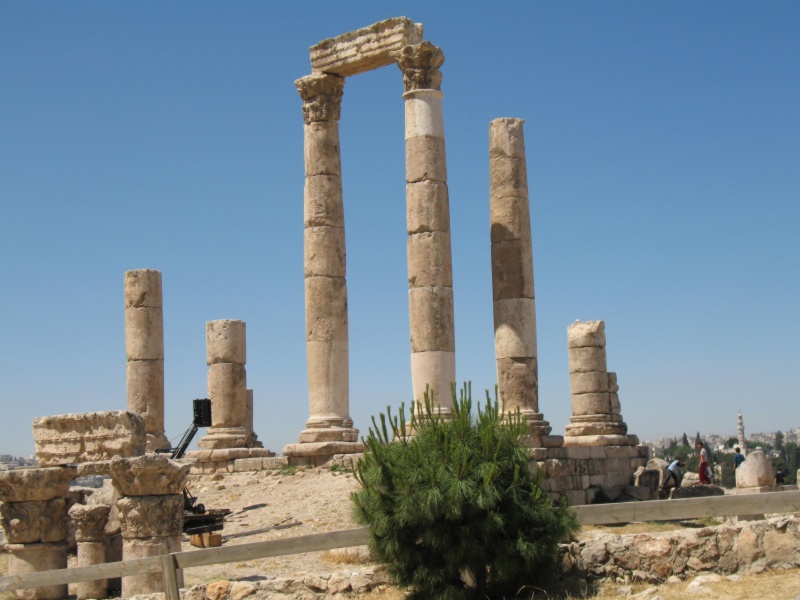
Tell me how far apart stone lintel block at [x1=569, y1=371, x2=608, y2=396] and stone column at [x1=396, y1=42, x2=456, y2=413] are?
6.01 m

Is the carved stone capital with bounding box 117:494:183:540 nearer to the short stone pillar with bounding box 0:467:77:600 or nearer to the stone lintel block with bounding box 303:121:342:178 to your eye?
the short stone pillar with bounding box 0:467:77:600

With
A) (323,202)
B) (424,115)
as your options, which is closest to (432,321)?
(323,202)

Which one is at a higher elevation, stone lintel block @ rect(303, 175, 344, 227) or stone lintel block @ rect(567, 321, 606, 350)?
stone lintel block @ rect(303, 175, 344, 227)

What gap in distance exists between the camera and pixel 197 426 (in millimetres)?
23719

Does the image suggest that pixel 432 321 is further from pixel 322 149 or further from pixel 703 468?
pixel 703 468

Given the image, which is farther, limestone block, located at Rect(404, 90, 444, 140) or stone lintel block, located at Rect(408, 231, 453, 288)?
limestone block, located at Rect(404, 90, 444, 140)

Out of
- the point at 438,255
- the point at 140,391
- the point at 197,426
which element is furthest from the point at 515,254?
the point at 140,391

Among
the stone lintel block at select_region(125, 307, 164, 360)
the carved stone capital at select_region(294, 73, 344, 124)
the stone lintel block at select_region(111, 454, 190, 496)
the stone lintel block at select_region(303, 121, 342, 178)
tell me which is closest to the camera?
the stone lintel block at select_region(111, 454, 190, 496)

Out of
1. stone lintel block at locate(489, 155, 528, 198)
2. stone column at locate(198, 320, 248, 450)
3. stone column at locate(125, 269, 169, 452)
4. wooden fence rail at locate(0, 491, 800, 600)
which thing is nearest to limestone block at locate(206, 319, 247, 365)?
stone column at locate(198, 320, 248, 450)

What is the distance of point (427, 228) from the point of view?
24.9 meters

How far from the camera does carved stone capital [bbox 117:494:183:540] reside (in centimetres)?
1470

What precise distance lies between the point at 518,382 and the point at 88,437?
1113cm

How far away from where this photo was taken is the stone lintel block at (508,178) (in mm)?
25839

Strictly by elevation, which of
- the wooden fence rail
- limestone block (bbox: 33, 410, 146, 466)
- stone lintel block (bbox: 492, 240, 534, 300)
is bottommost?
the wooden fence rail
